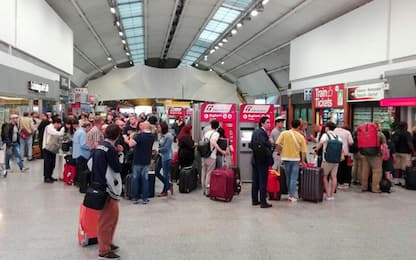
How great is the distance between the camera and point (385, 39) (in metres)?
12.4

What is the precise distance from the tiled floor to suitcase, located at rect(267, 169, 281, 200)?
29cm

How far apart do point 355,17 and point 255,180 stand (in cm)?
1048

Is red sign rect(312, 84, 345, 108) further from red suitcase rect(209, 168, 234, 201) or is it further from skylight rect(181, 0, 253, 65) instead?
red suitcase rect(209, 168, 234, 201)

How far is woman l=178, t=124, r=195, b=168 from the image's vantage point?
8.01 m

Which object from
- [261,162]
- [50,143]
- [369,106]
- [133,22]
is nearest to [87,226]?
[261,162]

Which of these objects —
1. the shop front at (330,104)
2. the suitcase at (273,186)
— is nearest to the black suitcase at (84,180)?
the suitcase at (273,186)

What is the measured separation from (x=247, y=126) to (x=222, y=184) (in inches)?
91.8

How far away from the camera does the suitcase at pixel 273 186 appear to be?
6852mm

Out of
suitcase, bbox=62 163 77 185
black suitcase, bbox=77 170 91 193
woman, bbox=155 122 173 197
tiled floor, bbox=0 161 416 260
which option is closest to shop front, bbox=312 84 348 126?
tiled floor, bbox=0 161 416 260

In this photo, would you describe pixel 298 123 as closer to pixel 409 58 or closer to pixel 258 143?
pixel 258 143

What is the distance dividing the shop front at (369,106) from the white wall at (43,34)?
464 inches

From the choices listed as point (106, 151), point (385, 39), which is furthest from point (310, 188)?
point (385, 39)

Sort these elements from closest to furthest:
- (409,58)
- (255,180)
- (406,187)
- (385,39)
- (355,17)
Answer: (255,180), (406,187), (409,58), (385,39), (355,17)

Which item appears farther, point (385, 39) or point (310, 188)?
point (385, 39)
